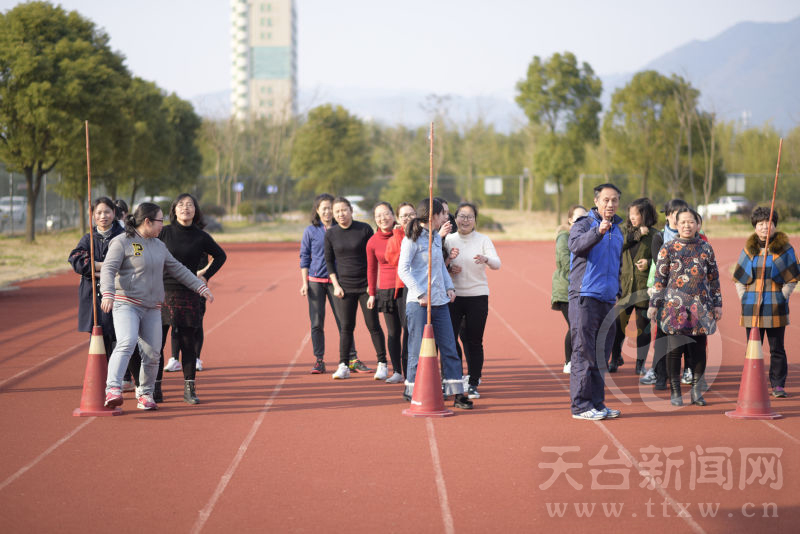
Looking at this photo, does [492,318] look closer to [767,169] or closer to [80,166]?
[80,166]

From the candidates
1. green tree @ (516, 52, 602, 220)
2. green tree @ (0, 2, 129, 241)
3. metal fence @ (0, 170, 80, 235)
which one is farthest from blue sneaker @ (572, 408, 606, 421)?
green tree @ (516, 52, 602, 220)

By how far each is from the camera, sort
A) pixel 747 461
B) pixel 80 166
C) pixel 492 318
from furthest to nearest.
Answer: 1. pixel 80 166
2. pixel 492 318
3. pixel 747 461

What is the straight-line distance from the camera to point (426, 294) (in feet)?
25.3

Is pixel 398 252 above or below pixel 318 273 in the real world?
above

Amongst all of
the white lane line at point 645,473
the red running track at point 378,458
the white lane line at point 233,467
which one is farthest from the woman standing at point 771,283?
the white lane line at point 233,467

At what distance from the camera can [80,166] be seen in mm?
33375

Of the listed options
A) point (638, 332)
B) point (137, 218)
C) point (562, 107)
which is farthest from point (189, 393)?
point (562, 107)

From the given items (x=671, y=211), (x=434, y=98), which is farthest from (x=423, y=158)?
(x=671, y=211)

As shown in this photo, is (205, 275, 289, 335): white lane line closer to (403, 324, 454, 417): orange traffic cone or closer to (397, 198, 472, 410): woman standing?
(397, 198, 472, 410): woman standing

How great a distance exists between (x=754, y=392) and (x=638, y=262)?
2.04 metres

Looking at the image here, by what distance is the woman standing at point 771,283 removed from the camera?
799 centimetres

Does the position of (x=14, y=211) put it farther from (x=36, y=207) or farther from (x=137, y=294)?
(x=137, y=294)

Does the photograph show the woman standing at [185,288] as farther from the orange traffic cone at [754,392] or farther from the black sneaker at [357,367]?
the orange traffic cone at [754,392]

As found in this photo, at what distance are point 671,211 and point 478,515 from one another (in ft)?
14.2
